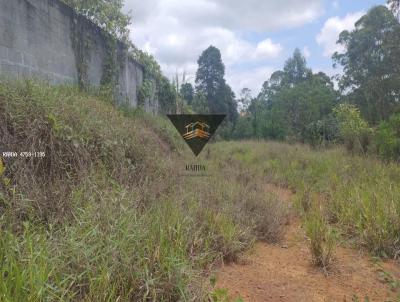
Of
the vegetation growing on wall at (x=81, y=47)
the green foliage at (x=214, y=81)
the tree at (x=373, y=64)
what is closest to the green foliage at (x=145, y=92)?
the vegetation growing on wall at (x=81, y=47)

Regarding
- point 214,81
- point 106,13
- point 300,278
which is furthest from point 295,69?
point 300,278

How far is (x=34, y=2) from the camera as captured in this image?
4.22 meters

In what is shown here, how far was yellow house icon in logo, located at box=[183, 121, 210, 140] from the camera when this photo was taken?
5801 millimetres

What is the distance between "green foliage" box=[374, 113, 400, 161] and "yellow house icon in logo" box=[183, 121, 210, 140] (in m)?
3.46

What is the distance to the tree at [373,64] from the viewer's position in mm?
16756

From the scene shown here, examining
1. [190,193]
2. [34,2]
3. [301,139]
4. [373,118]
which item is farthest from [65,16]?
[373,118]

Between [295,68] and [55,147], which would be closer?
[55,147]

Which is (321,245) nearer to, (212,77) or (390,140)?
(390,140)

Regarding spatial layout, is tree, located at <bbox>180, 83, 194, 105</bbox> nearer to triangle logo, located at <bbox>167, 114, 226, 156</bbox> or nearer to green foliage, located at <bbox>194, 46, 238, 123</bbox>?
triangle logo, located at <bbox>167, 114, 226, 156</bbox>

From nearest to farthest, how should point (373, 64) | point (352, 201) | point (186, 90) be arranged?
point (352, 201) → point (186, 90) → point (373, 64)

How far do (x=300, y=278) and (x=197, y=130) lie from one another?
3.84 metres

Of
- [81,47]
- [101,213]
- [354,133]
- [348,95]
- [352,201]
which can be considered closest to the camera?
[101,213]

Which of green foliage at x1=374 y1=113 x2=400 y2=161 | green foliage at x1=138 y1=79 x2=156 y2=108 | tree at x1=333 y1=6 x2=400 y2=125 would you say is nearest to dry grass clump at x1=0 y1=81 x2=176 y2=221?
green foliage at x1=138 y1=79 x2=156 y2=108

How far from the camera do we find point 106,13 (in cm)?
646
